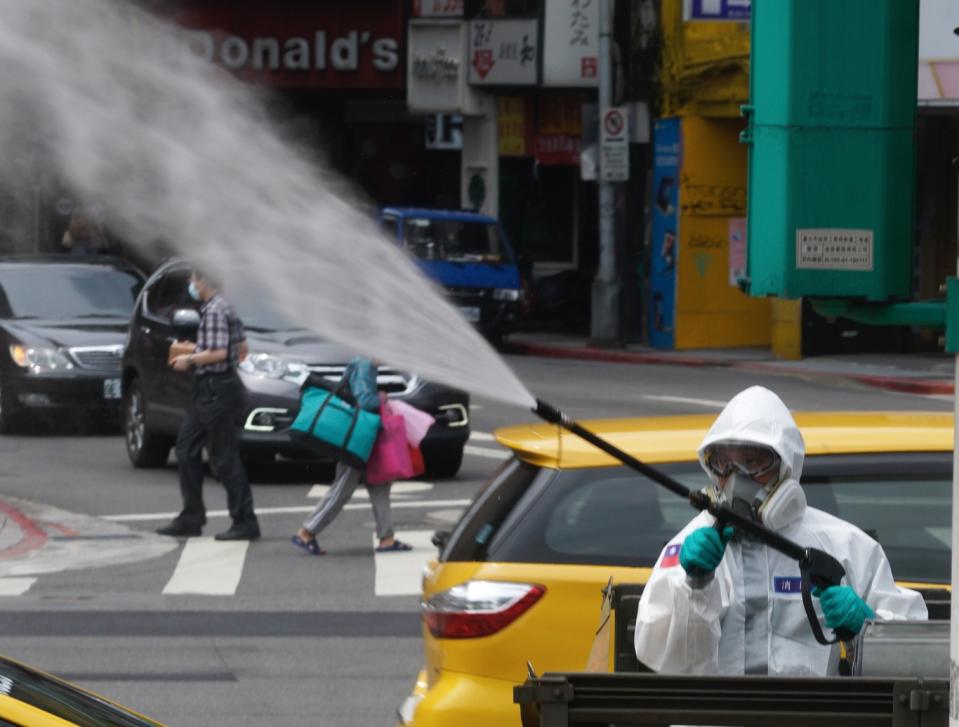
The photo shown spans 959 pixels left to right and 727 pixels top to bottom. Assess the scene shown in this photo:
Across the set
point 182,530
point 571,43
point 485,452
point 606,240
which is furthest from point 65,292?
point 571,43

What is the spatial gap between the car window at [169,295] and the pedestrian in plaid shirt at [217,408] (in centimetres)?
373

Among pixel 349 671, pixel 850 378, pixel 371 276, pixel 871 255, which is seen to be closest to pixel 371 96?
pixel 850 378

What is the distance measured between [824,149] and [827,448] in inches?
103

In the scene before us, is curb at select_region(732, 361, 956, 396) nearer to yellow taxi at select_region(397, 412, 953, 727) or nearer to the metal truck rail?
yellow taxi at select_region(397, 412, 953, 727)

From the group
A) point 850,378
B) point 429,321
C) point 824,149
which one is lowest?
point 850,378

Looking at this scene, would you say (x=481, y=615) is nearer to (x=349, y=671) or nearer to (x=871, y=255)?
(x=871, y=255)

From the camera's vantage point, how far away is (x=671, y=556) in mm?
5359

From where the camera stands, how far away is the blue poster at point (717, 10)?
102 feet

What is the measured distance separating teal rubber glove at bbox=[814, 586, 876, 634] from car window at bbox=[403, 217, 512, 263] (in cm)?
2621

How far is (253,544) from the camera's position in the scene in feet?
48.1

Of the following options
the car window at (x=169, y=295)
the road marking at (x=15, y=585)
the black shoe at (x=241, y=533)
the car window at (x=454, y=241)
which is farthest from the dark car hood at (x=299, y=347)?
the car window at (x=454, y=241)

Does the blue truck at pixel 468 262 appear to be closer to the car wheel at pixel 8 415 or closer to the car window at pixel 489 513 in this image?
the car wheel at pixel 8 415

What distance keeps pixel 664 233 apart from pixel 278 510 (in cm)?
1683

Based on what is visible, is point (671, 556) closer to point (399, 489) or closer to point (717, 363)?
point (399, 489)
